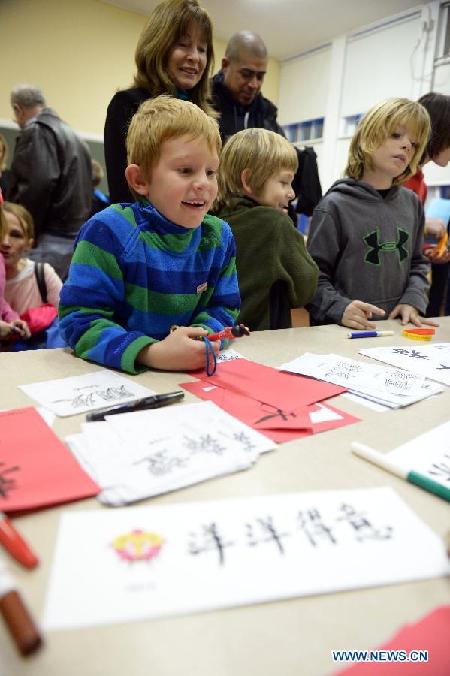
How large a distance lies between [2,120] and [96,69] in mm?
1007

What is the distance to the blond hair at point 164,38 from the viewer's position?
4.45ft

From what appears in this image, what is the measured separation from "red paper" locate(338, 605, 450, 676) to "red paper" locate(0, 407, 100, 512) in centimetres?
28

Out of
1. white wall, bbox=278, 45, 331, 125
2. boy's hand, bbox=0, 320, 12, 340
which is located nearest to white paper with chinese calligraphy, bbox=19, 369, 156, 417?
boy's hand, bbox=0, 320, 12, 340

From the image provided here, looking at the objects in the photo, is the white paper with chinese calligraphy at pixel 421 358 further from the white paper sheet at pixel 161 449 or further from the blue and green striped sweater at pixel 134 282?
the white paper sheet at pixel 161 449

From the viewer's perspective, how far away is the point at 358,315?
133 centimetres

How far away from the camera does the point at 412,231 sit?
1.64 m

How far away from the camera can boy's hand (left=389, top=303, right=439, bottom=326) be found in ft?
4.69

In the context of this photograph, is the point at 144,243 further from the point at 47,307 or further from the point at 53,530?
the point at 47,307

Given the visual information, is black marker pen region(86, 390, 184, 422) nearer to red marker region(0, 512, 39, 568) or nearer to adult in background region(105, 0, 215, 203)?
red marker region(0, 512, 39, 568)

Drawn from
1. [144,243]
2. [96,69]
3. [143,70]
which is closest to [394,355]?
[144,243]

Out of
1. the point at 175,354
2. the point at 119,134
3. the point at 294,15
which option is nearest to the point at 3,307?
the point at 119,134

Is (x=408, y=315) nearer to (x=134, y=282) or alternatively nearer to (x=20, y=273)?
(x=134, y=282)

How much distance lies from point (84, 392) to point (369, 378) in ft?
1.63

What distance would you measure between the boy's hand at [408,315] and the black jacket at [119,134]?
0.86 metres
